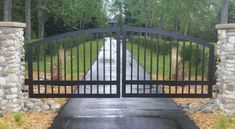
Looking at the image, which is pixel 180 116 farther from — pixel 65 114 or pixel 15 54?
pixel 15 54

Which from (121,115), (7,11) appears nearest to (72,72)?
(121,115)

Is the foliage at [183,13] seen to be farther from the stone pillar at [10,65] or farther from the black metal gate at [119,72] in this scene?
the stone pillar at [10,65]

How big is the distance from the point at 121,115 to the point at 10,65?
2.58m

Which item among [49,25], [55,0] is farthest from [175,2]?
[49,25]

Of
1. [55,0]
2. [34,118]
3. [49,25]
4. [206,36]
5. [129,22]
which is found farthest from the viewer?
[129,22]

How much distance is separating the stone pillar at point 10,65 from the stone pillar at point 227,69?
438 centimetres

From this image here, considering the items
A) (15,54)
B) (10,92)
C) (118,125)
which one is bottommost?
(118,125)

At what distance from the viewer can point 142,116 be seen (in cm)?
842

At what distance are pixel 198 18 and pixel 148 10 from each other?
6550 millimetres

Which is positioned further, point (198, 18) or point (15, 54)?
point (198, 18)

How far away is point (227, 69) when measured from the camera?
27.8 ft

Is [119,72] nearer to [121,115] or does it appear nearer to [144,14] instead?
[121,115]

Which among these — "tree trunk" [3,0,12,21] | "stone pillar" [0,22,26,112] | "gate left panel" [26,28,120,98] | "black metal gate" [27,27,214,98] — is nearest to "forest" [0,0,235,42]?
"tree trunk" [3,0,12,21]

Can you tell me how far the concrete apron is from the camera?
301 inches
